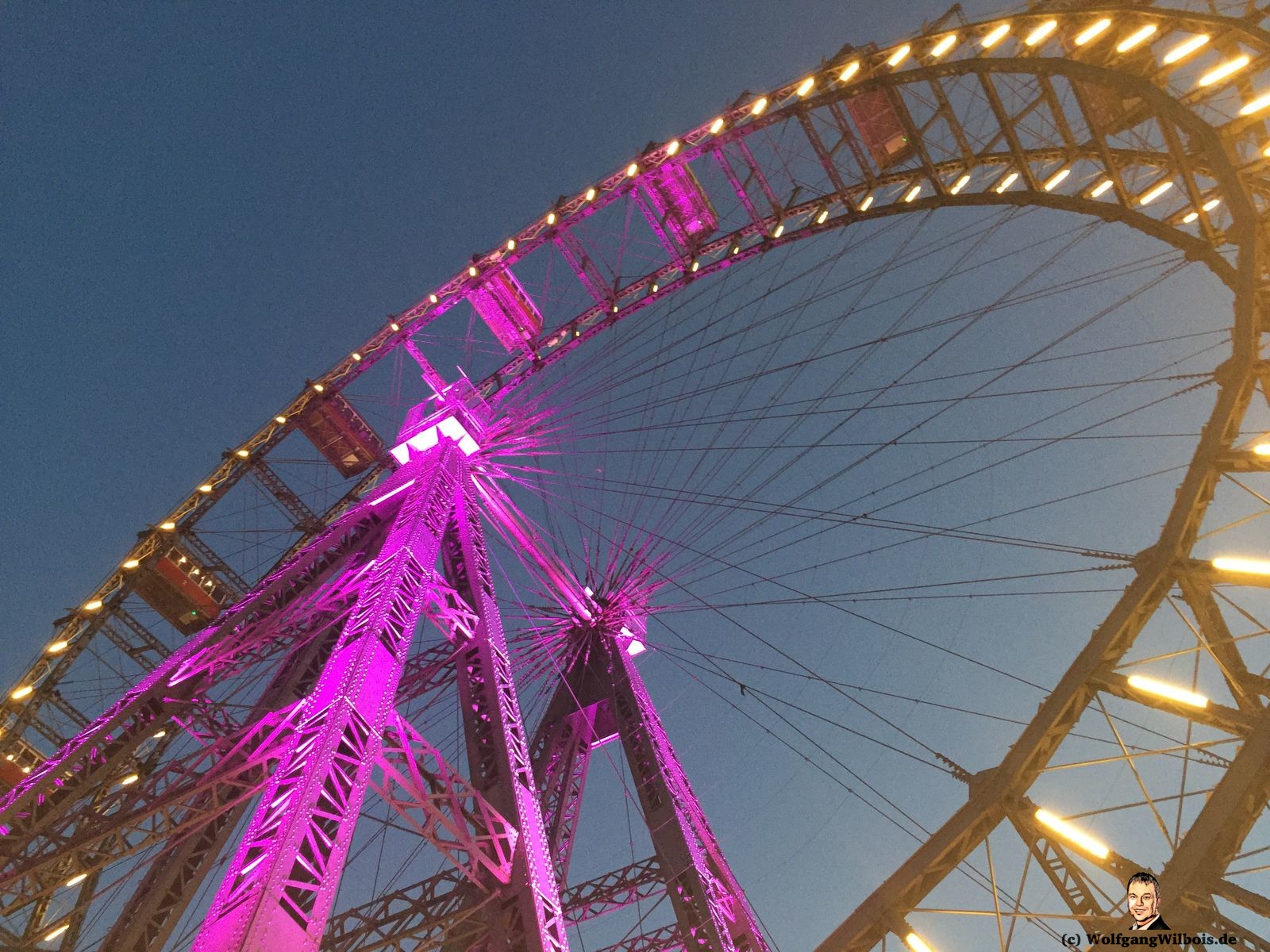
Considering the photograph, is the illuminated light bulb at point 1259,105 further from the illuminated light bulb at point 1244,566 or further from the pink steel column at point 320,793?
the pink steel column at point 320,793

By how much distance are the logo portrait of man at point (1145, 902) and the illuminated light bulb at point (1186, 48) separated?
11.0 m

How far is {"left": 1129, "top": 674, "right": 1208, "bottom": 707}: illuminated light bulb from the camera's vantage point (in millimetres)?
7281

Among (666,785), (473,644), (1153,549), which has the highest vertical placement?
(473,644)

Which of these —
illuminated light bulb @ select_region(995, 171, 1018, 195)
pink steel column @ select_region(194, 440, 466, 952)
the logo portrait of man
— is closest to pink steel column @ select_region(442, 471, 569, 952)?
pink steel column @ select_region(194, 440, 466, 952)

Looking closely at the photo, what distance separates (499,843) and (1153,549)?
274 inches

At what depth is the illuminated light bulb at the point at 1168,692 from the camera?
287 inches

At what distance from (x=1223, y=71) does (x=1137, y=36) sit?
1.55 meters

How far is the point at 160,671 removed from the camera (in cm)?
1314

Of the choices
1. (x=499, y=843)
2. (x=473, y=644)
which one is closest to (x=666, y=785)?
(x=473, y=644)

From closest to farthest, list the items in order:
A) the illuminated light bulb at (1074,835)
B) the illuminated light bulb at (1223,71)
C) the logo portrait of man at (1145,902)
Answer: the logo portrait of man at (1145,902), the illuminated light bulb at (1074,835), the illuminated light bulb at (1223,71)

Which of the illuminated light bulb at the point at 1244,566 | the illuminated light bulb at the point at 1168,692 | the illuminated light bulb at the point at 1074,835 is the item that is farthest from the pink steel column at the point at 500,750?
the illuminated light bulb at the point at 1244,566

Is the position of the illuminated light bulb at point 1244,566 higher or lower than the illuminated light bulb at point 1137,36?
lower

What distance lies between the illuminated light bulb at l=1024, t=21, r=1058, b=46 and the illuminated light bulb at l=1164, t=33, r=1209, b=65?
1.93 meters

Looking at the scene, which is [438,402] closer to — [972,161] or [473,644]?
[473,644]
